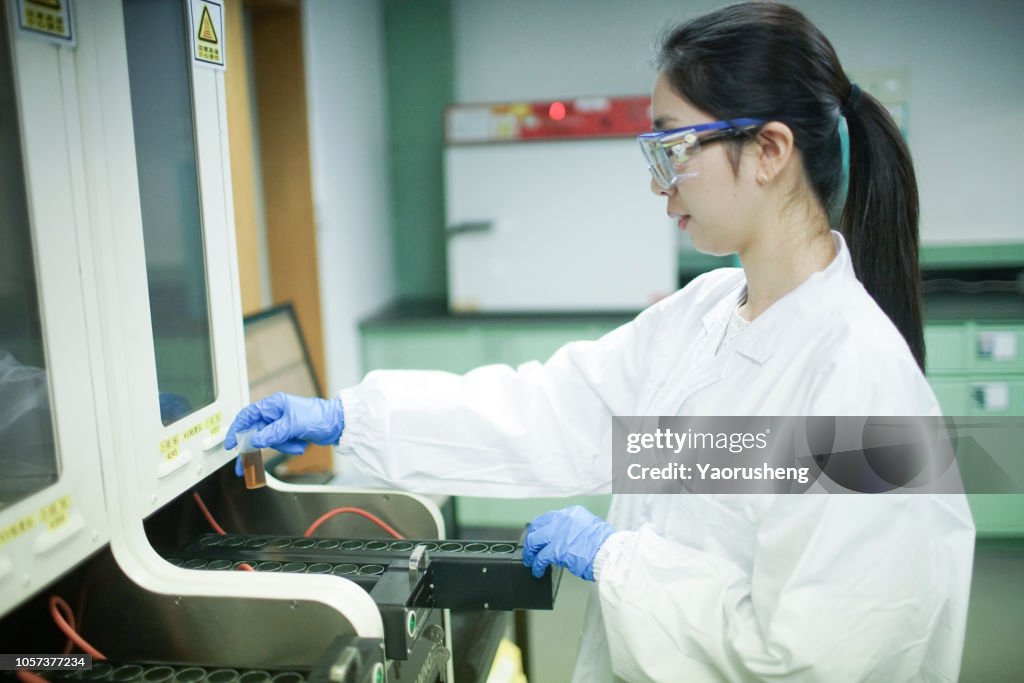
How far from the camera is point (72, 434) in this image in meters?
0.70

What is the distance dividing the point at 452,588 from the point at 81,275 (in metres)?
0.51

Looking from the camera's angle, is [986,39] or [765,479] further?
[986,39]

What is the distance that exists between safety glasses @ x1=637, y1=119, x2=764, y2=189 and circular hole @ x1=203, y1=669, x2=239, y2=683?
740 mm

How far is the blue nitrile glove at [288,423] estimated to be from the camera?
999 millimetres

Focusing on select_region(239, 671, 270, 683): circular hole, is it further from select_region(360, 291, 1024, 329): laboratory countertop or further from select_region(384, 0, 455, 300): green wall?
select_region(384, 0, 455, 300): green wall

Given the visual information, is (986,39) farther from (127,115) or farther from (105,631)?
(105,631)

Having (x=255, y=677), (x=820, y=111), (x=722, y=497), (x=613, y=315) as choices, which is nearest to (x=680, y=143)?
(x=820, y=111)

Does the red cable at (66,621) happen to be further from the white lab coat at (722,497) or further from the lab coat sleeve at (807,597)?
Answer: the lab coat sleeve at (807,597)

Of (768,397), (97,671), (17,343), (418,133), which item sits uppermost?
(418,133)

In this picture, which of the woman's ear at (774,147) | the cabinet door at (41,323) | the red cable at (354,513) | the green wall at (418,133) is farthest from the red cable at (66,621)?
the green wall at (418,133)

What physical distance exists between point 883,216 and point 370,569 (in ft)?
2.55

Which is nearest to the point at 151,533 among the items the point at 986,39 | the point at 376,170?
the point at 376,170

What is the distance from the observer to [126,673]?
787 mm

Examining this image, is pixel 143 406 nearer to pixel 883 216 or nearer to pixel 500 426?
pixel 500 426
